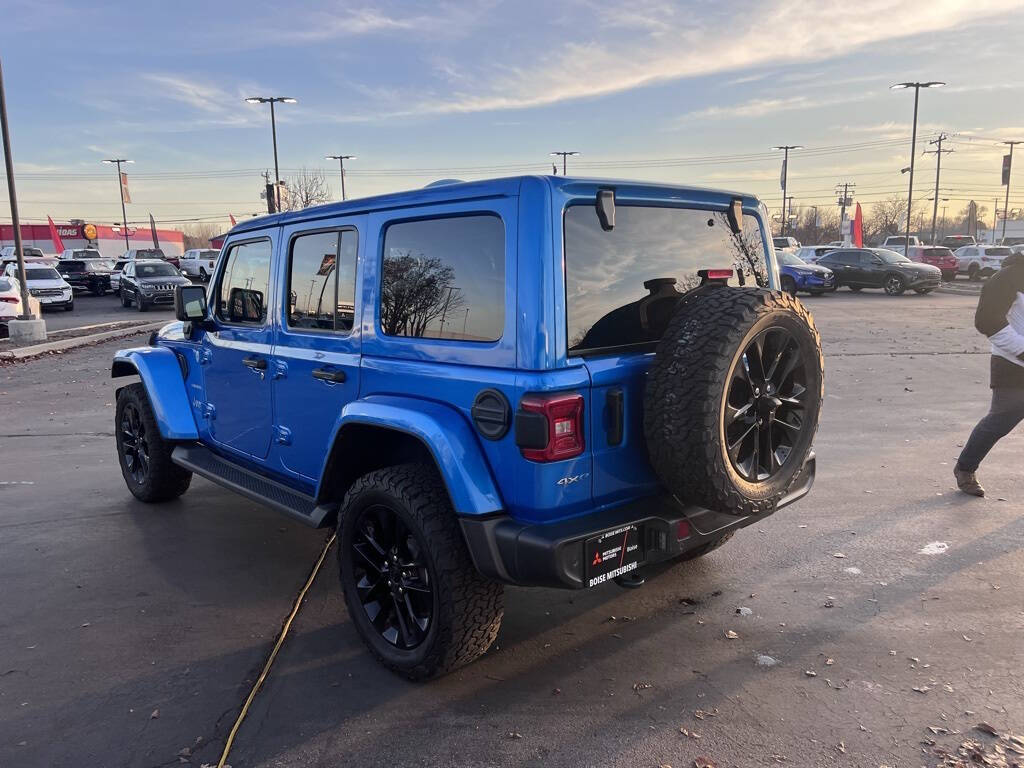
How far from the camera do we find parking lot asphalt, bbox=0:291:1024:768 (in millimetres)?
2754

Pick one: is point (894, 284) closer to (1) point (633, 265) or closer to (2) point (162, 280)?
(2) point (162, 280)

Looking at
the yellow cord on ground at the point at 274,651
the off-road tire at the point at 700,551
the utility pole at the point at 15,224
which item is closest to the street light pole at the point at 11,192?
the utility pole at the point at 15,224

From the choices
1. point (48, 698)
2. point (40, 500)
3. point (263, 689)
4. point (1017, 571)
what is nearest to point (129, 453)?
point (40, 500)

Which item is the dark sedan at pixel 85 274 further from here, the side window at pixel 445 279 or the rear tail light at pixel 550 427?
the rear tail light at pixel 550 427

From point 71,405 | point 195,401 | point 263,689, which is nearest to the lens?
point 263,689

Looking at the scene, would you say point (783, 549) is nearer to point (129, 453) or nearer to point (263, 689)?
point (263, 689)

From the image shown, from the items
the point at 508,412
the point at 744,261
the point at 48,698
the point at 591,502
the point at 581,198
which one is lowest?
the point at 48,698

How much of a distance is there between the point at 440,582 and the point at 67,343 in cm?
1489

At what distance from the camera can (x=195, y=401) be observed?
4973 millimetres

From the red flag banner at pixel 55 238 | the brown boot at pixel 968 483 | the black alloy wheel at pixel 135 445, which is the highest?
the red flag banner at pixel 55 238

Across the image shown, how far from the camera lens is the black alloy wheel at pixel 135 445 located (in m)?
5.43

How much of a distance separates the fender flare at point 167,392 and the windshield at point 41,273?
23839 mm

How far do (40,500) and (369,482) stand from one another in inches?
151

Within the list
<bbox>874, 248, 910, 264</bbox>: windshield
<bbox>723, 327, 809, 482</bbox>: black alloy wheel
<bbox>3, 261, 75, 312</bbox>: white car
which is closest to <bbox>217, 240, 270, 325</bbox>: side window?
<bbox>723, 327, 809, 482</bbox>: black alloy wheel
